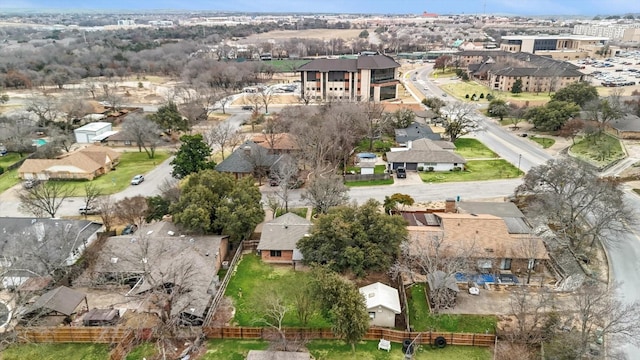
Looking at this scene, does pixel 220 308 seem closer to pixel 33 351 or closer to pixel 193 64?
pixel 33 351

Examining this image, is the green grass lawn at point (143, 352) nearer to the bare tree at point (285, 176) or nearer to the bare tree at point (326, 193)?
the bare tree at point (326, 193)

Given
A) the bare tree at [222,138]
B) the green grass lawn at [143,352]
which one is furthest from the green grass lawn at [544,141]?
the green grass lawn at [143,352]

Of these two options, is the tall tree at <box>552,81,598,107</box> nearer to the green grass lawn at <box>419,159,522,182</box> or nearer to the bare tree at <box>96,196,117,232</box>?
the green grass lawn at <box>419,159,522,182</box>

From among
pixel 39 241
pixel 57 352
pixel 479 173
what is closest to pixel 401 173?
pixel 479 173

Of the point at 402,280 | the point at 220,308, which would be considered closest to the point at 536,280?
the point at 402,280

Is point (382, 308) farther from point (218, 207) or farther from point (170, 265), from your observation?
point (218, 207)
